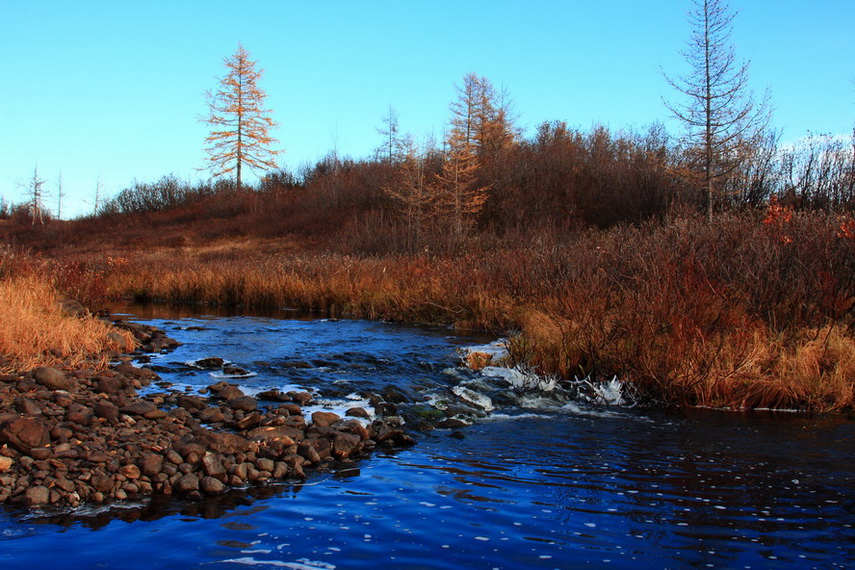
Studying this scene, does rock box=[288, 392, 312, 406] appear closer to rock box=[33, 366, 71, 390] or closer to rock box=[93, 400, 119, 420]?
rock box=[93, 400, 119, 420]

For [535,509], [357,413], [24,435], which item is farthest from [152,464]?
[535,509]

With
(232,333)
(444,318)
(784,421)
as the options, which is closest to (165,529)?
(784,421)

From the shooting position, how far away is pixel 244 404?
262 inches

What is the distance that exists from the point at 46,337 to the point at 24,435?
4.40m

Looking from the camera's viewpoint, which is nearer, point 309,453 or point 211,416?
point 309,453

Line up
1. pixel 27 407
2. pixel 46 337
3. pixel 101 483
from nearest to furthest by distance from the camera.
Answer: pixel 101 483, pixel 27 407, pixel 46 337

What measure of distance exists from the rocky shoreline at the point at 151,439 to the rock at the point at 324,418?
14 mm

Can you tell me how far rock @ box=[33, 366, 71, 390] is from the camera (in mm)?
6824

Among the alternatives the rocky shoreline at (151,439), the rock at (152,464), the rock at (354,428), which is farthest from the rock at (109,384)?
the rock at (354,428)

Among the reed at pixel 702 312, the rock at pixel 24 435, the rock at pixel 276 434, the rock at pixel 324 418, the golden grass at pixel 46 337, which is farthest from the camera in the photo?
the golden grass at pixel 46 337

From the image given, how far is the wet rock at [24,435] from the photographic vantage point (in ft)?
15.6

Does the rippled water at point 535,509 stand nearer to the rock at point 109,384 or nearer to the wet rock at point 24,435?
the wet rock at point 24,435

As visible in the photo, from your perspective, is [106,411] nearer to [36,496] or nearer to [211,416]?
[211,416]

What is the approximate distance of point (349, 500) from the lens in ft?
14.8
